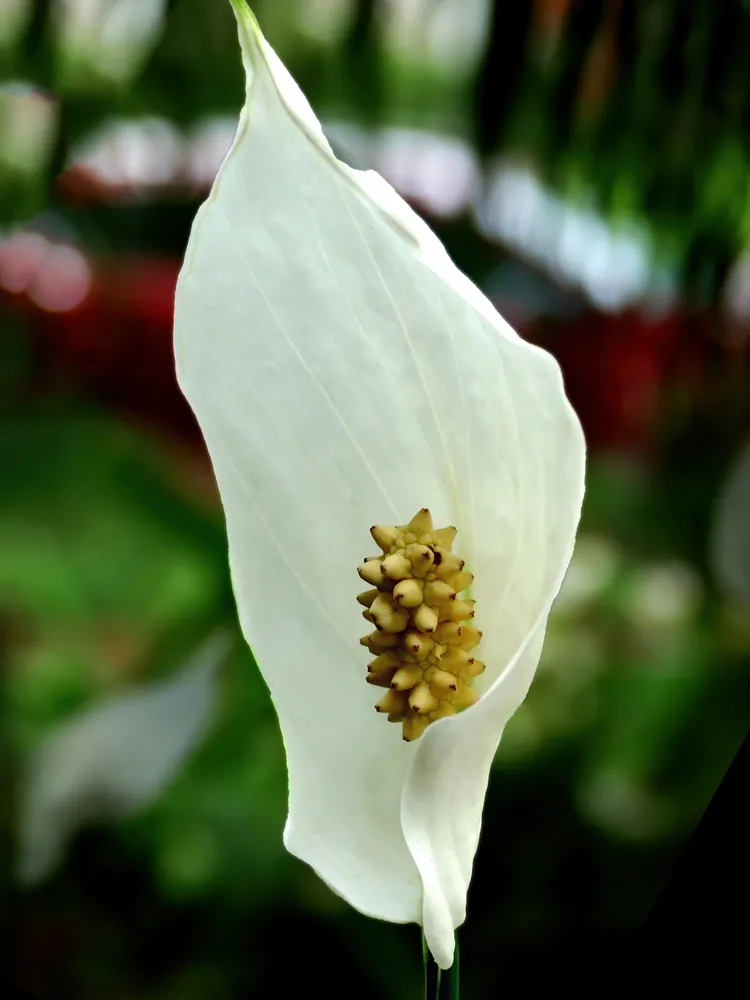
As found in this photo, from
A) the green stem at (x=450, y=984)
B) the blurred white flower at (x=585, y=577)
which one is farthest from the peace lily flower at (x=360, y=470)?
the blurred white flower at (x=585, y=577)

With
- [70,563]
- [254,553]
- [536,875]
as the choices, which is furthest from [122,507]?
[254,553]

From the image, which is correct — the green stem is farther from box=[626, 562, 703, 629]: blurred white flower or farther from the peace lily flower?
box=[626, 562, 703, 629]: blurred white flower

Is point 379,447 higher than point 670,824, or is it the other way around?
point 379,447

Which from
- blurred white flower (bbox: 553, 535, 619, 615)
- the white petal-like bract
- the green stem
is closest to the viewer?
the green stem

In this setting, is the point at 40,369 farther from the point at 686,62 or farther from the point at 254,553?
the point at 254,553

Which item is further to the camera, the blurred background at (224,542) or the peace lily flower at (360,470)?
the blurred background at (224,542)

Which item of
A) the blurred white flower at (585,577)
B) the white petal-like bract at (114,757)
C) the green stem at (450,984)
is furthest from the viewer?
the blurred white flower at (585,577)

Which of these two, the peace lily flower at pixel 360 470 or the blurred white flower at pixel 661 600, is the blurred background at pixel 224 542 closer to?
the blurred white flower at pixel 661 600

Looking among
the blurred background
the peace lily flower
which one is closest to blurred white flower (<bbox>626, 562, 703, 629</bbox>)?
the blurred background
